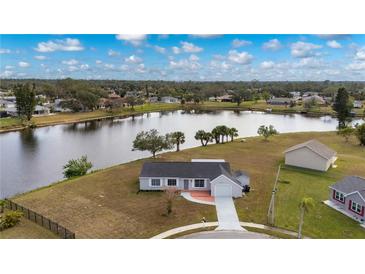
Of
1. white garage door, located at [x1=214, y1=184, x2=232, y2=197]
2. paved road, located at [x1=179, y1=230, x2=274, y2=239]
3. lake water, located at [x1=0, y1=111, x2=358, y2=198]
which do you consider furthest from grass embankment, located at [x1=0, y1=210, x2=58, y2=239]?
white garage door, located at [x1=214, y1=184, x2=232, y2=197]

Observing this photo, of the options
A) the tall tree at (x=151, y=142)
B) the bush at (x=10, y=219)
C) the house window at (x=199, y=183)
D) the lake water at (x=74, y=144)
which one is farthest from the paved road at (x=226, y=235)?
the lake water at (x=74, y=144)

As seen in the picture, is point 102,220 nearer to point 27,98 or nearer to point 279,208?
point 279,208

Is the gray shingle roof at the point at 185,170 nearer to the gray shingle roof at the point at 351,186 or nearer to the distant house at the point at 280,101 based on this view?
the gray shingle roof at the point at 351,186

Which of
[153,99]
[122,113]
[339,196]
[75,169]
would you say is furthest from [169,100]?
[339,196]

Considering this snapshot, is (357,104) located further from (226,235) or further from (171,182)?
(226,235)

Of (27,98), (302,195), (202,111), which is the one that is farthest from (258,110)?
(302,195)

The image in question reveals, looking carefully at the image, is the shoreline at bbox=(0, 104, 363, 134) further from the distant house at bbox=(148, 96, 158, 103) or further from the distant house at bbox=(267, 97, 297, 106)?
the distant house at bbox=(148, 96, 158, 103)

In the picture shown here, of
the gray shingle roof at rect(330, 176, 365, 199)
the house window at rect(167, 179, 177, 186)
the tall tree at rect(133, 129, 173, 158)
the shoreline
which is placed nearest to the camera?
the gray shingle roof at rect(330, 176, 365, 199)
